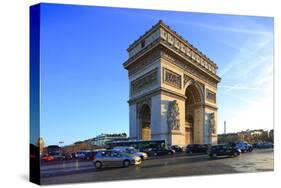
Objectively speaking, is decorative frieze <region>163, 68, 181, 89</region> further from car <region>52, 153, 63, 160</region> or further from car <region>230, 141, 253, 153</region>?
car <region>52, 153, 63, 160</region>

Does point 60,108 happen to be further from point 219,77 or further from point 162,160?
point 219,77

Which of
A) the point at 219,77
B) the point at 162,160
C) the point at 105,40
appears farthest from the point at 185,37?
the point at 162,160

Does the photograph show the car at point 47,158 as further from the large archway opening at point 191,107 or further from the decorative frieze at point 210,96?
the decorative frieze at point 210,96

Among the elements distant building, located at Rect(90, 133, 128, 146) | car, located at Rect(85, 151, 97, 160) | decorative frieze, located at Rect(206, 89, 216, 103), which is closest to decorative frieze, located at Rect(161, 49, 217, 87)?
decorative frieze, located at Rect(206, 89, 216, 103)

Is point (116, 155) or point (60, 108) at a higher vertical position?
point (60, 108)

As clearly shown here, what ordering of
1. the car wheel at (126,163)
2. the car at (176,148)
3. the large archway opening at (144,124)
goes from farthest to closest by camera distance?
the car at (176,148) < the large archway opening at (144,124) < the car wheel at (126,163)

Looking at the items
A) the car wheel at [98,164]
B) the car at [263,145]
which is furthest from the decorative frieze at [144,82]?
the car at [263,145]

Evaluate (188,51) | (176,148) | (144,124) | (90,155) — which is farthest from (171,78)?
(90,155)
